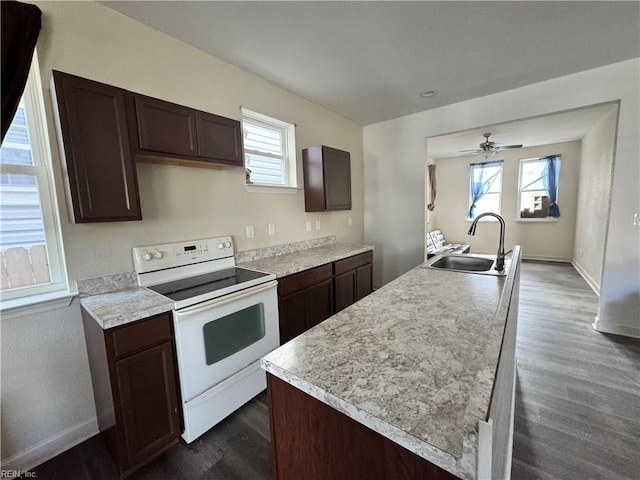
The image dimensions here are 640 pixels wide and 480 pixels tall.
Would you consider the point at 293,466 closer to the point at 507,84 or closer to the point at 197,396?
the point at 197,396

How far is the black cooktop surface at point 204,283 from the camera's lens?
168 centimetres

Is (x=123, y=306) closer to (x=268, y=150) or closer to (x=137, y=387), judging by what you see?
(x=137, y=387)

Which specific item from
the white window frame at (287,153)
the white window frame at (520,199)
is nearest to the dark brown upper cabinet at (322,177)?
the white window frame at (287,153)

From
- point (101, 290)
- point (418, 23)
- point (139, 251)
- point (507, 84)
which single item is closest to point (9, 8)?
point (139, 251)

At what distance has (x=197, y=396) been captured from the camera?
161 centimetres

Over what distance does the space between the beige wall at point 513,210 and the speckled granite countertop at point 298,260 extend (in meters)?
4.89

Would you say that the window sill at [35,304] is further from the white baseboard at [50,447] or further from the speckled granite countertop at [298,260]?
the speckled granite countertop at [298,260]

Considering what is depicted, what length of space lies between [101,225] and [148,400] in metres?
1.10

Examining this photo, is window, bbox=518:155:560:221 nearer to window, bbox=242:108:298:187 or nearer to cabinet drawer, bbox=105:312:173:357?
window, bbox=242:108:298:187

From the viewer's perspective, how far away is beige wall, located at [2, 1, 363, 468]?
150 cm

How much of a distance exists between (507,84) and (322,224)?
2.52 meters

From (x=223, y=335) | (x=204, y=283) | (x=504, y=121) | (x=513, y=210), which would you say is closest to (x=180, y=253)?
(x=204, y=283)

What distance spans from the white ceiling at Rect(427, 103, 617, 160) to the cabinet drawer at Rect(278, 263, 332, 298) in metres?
2.66

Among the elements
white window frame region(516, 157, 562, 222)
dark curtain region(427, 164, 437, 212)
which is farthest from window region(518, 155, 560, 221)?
dark curtain region(427, 164, 437, 212)
